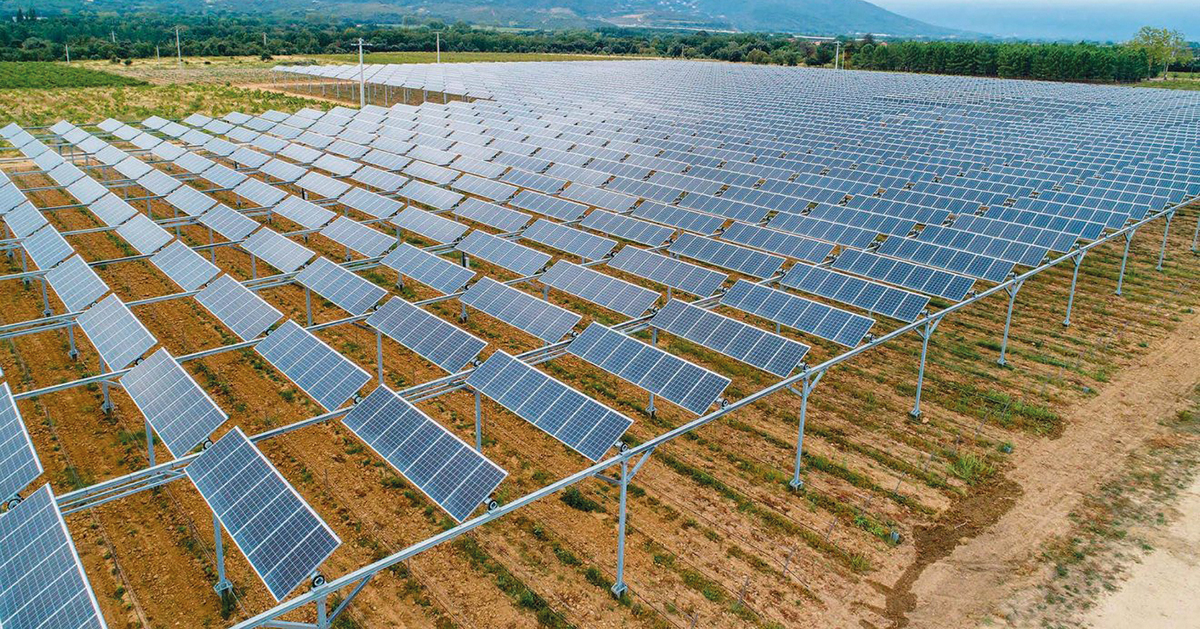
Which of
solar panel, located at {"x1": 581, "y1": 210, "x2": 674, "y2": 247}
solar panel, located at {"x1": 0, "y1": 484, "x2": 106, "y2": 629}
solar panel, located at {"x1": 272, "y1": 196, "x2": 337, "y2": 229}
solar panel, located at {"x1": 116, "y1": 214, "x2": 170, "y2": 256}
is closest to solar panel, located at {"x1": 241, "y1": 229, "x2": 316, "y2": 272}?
solar panel, located at {"x1": 272, "y1": 196, "x2": 337, "y2": 229}

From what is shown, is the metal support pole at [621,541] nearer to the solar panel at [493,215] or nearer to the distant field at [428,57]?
the solar panel at [493,215]

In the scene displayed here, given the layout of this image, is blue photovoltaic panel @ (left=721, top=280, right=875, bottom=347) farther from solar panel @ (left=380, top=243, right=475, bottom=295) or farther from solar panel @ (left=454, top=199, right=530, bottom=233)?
solar panel @ (left=454, top=199, right=530, bottom=233)

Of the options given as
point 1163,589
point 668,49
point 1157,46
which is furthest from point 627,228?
point 668,49

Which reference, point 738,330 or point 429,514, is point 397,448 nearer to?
point 429,514

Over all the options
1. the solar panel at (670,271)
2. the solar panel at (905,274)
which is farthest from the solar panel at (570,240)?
the solar panel at (905,274)

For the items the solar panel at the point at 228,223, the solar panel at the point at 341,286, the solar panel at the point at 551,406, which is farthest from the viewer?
the solar panel at the point at 228,223

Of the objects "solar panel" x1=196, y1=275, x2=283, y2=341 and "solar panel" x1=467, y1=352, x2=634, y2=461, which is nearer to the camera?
"solar panel" x1=467, y1=352, x2=634, y2=461

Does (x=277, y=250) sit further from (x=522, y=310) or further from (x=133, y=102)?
(x=133, y=102)
